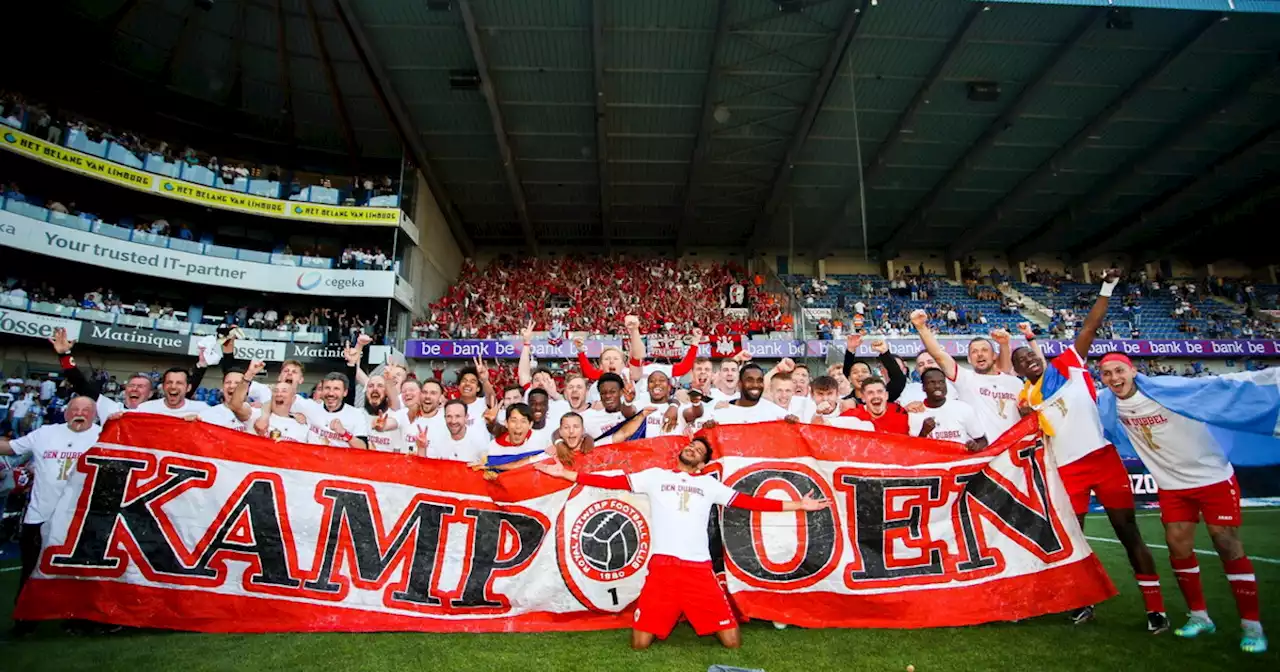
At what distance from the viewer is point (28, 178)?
21234mm

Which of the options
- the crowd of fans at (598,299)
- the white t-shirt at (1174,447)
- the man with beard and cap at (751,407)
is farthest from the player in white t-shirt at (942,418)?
the crowd of fans at (598,299)

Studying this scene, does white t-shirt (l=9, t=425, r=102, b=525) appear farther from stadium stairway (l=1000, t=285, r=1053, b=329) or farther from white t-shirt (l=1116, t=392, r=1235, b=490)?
stadium stairway (l=1000, t=285, r=1053, b=329)

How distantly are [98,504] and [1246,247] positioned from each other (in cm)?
4650

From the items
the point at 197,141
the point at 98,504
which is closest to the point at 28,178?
the point at 197,141

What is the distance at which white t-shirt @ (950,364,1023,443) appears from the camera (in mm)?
5699

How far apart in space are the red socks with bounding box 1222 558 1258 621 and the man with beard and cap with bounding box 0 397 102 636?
866 cm

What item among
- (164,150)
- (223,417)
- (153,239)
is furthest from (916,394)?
(164,150)

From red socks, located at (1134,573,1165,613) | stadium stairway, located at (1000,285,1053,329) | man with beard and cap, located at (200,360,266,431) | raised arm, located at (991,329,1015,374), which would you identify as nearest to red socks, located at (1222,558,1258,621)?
red socks, located at (1134,573,1165,613)

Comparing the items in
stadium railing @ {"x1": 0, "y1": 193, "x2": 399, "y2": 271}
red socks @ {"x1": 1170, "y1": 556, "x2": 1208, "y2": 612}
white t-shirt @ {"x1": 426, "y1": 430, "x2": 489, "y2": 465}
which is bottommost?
red socks @ {"x1": 1170, "y1": 556, "x2": 1208, "y2": 612}

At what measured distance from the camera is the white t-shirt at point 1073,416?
4898 millimetres

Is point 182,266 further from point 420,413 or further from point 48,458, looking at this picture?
point 420,413

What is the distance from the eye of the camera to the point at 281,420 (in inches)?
235

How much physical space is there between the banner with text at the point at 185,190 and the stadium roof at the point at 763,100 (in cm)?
270

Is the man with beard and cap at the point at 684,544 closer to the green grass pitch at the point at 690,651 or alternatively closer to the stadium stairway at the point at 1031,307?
the green grass pitch at the point at 690,651
